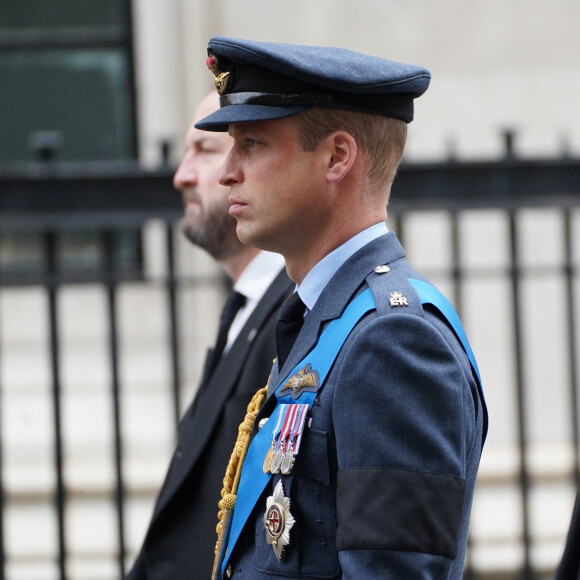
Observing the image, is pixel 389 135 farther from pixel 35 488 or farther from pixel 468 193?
pixel 35 488

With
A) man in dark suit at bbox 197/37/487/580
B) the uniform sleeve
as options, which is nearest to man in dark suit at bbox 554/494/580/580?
man in dark suit at bbox 197/37/487/580

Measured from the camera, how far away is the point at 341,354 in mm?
1735

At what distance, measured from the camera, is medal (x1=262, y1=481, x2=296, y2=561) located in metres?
1.71

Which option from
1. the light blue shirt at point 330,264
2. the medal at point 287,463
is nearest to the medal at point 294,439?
the medal at point 287,463

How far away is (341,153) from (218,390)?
1007 millimetres

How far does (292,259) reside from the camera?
1935 mm

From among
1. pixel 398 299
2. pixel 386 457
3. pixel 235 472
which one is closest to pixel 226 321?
pixel 235 472

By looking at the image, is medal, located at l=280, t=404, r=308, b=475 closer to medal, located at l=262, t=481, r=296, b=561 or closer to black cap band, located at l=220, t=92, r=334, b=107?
medal, located at l=262, t=481, r=296, b=561

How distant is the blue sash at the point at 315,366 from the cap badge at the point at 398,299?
39 mm

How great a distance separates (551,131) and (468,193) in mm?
2039

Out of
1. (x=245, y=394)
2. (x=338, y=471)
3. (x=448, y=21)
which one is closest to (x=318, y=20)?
(x=448, y=21)

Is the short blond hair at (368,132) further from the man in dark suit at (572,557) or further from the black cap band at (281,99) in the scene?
the man in dark suit at (572,557)

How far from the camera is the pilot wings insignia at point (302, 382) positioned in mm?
1764

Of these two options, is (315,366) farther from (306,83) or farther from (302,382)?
Answer: (306,83)
